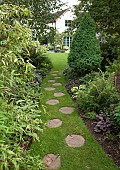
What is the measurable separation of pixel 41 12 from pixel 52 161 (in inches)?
300

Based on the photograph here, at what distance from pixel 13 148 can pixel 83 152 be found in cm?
186

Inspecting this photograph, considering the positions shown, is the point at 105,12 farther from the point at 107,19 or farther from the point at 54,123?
the point at 54,123

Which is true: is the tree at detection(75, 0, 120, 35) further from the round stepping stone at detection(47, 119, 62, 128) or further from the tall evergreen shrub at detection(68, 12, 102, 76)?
the round stepping stone at detection(47, 119, 62, 128)

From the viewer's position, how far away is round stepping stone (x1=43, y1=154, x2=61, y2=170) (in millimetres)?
2994

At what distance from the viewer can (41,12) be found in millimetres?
9047

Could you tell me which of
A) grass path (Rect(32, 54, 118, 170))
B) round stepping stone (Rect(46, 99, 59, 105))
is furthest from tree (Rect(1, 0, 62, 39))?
grass path (Rect(32, 54, 118, 170))

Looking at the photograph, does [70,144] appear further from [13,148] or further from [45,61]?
[45,61]

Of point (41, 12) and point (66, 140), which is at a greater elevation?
point (41, 12)

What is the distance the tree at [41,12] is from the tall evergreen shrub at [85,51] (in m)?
1.99

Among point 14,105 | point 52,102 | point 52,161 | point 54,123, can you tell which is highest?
point 14,105

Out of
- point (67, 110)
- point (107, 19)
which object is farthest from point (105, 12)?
point (67, 110)

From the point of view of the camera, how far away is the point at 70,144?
360 cm

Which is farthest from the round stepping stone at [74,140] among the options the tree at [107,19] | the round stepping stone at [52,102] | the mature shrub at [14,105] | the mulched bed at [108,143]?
the tree at [107,19]

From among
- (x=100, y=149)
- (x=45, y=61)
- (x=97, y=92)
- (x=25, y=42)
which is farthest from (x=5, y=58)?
(x=45, y=61)
